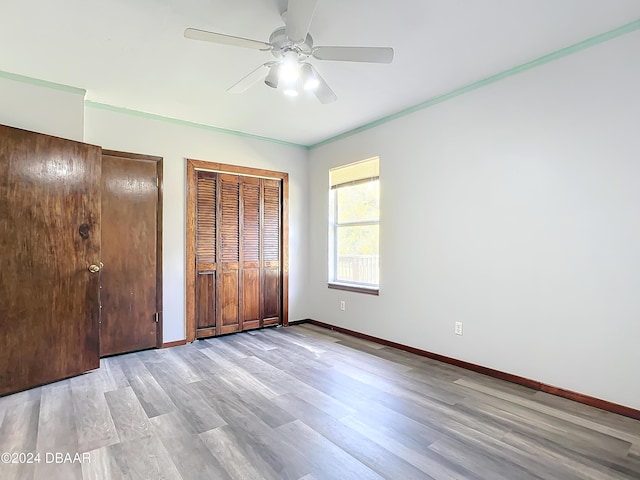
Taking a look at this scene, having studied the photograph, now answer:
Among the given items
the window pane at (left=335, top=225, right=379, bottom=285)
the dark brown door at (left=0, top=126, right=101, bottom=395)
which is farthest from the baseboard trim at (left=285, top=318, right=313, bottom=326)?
the dark brown door at (left=0, top=126, right=101, bottom=395)

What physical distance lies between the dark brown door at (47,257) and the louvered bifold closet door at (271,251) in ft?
6.60

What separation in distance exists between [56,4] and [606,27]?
343 centimetres

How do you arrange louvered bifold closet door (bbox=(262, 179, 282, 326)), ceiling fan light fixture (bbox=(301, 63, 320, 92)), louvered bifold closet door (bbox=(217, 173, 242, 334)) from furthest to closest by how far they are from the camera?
louvered bifold closet door (bbox=(262, 179, 282, 326)), louvered bifold closet door (bbox=(217, 173, 242, 334)), ceiling fan light fixture (bbox=(301, 63, 320, 92))

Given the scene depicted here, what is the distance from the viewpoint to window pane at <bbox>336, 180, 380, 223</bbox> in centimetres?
418

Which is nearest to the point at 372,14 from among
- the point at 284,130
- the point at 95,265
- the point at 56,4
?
the point at 56,4

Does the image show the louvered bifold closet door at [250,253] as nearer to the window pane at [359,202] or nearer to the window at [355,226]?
the window at [355,226]

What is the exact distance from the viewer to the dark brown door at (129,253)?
3.55 metres

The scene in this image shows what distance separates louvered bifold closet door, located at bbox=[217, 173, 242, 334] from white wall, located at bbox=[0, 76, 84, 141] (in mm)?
1552

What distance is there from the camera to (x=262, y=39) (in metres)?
2.44

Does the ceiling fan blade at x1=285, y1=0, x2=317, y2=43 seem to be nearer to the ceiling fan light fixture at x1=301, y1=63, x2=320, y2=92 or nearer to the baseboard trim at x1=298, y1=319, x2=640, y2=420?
the ceiling fan light fixture at x1=301, y1=63, x2=320, y2=92

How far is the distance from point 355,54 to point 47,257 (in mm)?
2829

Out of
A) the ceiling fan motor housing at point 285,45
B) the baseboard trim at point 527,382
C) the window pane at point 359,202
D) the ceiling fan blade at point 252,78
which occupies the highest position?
the ceiling fan motor housing at point 285,45

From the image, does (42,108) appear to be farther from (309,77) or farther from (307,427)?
(307,427)

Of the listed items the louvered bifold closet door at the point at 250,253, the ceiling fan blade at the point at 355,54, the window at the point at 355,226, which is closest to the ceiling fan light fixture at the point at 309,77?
the ceiling fan blade at the point at 355,54
